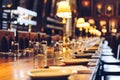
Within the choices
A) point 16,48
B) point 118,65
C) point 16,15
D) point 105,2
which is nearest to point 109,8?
point 105,2

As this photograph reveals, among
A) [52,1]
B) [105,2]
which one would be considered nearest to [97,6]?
[105,2]

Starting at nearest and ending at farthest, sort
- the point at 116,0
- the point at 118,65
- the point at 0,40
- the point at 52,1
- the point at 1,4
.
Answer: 1. the point at 0,40
2. the point at 118,65
3. the point at 1,4
4. the point at 52,1
5. the point at 116,0

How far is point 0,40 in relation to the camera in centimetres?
446

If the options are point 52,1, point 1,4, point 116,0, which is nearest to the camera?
point 1,4

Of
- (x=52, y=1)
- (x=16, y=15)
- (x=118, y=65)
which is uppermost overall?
(x=52, y=1)

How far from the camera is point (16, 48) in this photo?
3701 millimetres

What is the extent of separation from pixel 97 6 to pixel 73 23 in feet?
37.8

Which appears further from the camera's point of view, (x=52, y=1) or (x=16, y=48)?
(x=52, y=1)

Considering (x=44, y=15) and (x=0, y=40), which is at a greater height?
(x=44, y=15)

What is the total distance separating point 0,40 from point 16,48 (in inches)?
33.1

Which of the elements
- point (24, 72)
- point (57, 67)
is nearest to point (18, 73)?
point (24, 72)

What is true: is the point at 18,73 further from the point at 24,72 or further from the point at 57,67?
the point at 57,67

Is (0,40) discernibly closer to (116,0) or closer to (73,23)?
(73,23)

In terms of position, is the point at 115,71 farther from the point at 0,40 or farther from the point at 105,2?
the point at 105,2
